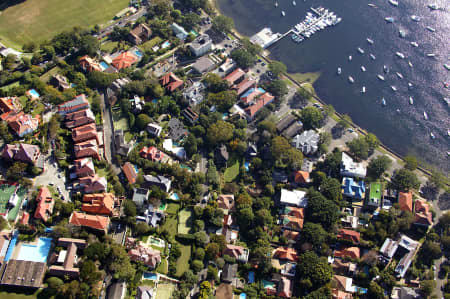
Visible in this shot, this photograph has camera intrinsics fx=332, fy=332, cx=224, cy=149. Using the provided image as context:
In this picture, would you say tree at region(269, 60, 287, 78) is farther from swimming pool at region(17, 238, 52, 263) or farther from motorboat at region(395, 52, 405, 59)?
swimming pool at region(17, 238, 52, 263)

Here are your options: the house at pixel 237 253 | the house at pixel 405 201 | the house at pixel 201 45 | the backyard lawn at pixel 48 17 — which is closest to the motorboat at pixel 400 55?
the house at pixel 405 201

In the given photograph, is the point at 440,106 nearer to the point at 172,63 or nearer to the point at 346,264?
the point at 346,264

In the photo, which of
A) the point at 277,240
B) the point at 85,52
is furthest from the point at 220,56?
the point at 277,240

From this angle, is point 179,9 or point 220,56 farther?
point 179,9

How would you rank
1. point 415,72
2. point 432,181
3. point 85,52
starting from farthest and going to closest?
point 415,72, point 85,52, point 432,181

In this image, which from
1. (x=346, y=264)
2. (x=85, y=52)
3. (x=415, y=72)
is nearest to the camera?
(x=346, y=264)

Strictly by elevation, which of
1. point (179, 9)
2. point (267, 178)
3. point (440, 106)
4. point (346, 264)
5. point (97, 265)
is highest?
point (179, 9)

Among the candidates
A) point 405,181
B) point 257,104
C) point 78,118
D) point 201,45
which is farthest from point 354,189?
point 78,118

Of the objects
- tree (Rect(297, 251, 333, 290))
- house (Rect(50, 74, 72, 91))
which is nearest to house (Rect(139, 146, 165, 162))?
house (Rect(50, 74, 72, 91))
